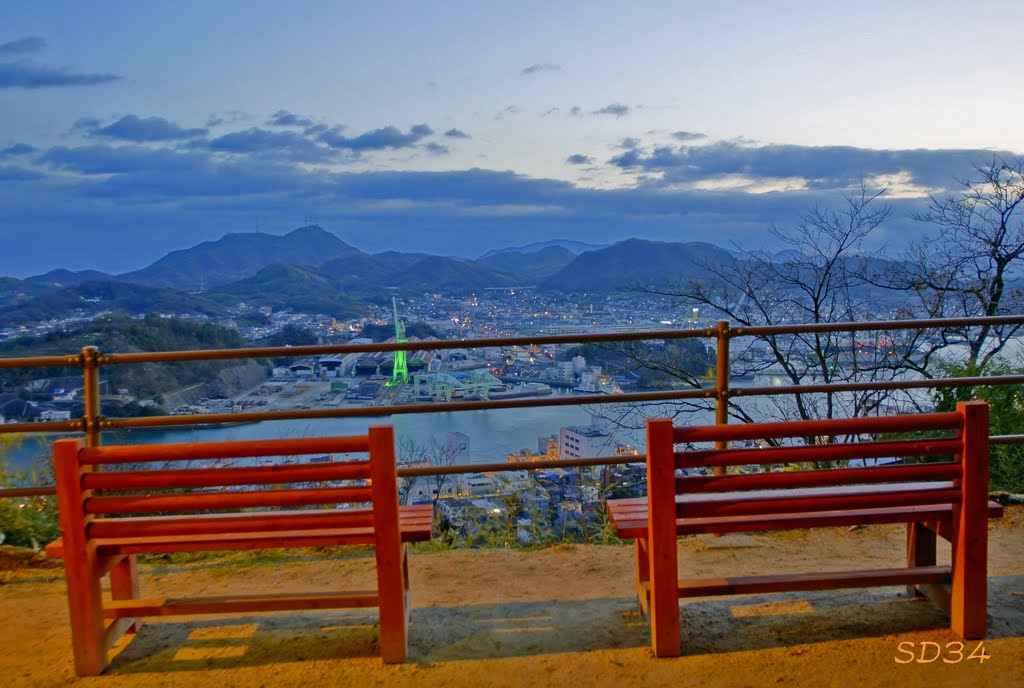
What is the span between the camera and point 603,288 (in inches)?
543

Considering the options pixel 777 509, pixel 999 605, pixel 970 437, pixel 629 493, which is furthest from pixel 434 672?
pixel 629 493

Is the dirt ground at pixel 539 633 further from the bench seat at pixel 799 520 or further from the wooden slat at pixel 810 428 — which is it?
the wooden slat at pixel 810 428

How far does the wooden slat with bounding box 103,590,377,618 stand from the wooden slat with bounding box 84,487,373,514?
1.53ft

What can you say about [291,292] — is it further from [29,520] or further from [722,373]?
[722,373]

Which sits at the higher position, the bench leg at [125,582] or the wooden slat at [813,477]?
the wooden slat at [813,477]

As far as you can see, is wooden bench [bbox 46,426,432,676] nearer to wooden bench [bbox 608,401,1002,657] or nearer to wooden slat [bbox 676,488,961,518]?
wooden bench [bbox 608,401,1002,657]

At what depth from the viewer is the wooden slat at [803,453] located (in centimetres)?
306

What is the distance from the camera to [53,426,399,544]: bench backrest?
10.1ft

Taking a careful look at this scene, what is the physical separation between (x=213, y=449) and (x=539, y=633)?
5.55 feet

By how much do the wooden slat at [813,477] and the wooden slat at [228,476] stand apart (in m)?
1.30

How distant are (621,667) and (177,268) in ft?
77.4

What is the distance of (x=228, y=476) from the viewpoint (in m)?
3.15

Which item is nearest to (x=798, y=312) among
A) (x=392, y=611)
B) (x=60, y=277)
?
(x=392, y=611)

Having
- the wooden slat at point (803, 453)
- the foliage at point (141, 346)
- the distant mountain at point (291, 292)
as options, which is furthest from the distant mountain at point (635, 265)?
the wooden slat at point (803, 453)
